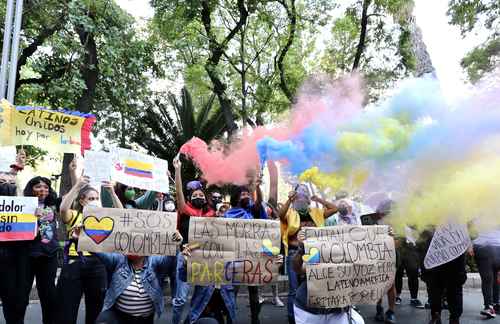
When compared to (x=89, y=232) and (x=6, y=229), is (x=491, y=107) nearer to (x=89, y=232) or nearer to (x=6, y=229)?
(x=89, y=232)

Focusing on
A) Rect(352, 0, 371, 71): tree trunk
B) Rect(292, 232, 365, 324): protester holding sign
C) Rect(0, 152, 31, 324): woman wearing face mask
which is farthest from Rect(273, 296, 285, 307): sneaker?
Rect(352, 0, 371, 71): tree trunk

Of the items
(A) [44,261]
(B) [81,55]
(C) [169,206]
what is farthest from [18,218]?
(B) [81,55]

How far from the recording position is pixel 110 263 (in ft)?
13.3

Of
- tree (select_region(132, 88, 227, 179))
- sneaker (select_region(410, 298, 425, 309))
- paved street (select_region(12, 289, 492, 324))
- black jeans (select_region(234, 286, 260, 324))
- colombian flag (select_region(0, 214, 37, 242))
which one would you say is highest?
tree (select_region(132, 88, 227, 179))

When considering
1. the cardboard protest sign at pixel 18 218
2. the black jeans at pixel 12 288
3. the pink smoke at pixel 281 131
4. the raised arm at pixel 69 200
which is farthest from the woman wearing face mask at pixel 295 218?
the black jeans at pixel 12 288

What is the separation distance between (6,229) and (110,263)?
152cm

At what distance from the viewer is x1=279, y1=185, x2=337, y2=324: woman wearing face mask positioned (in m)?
5.38

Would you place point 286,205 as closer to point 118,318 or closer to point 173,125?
point 118,318

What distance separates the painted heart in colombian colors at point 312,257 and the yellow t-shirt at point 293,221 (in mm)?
1510

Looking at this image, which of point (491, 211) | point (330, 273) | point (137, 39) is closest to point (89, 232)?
point (330, 273)

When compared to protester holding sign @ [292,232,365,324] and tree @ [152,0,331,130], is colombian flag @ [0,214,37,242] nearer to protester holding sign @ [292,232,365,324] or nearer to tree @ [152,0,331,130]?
protester holding sign @ [292,232,365,324]

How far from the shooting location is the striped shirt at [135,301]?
3643mm

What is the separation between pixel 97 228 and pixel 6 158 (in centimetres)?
254

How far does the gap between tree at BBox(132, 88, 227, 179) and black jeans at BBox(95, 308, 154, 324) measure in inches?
447
